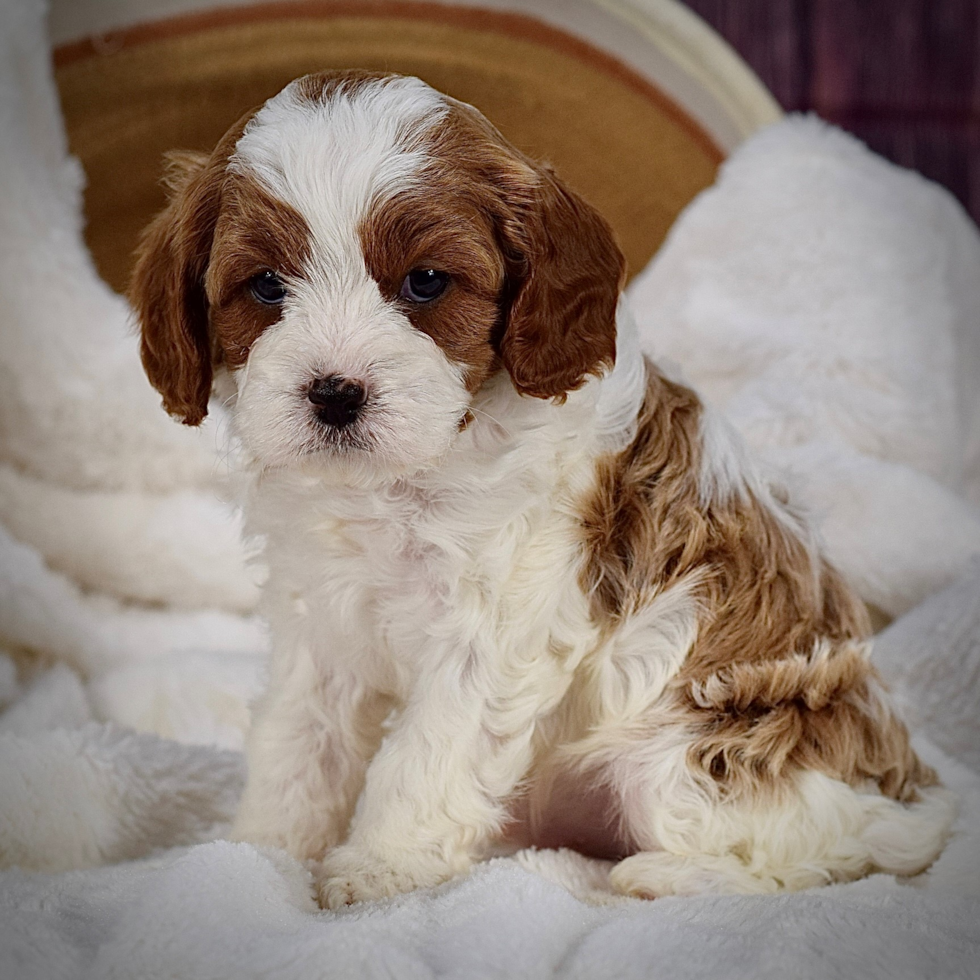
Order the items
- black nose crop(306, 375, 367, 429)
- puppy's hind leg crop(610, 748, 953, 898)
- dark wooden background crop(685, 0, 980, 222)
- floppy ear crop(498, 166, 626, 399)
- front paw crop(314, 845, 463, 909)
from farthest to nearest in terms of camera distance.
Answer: dark wooden background crop(685, 0, 980, 222), puppy's hind leg crop(610, 748, 953, 898), front paw crop(314, 845, 463, 909), floppy ear crop(498, 166, 626, 399), black nose crop(306, 375, 367, 429)

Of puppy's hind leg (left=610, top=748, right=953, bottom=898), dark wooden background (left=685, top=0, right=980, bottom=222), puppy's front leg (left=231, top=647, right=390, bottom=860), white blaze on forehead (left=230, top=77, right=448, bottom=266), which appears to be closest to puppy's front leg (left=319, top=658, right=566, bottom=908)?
puppy's front leg (left=231, top=647, right=390, bottom=860)

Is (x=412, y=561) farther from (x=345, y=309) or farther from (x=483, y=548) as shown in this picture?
(x=345, y=309)

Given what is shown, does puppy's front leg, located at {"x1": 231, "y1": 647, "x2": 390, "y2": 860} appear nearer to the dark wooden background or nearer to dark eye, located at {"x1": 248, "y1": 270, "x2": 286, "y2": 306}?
dark eye, located at {"x1": 248, "y1": 270, "x2": 286, "y2": 306}

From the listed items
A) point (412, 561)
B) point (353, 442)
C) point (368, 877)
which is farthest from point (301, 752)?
point (353, 442)

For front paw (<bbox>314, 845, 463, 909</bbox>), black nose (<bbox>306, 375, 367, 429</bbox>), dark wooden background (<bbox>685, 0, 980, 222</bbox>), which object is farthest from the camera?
dark wooden background (<bbox>685, 0, 980, 222</bbox>)

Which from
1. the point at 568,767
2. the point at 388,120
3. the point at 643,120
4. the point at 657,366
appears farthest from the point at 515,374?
the point at 643,120

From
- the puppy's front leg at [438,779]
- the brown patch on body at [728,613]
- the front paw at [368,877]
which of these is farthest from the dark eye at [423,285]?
the front paw at [368,877]

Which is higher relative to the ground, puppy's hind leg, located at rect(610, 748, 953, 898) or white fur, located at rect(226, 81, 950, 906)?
white fur, located at rect(226, 81, 950, 906)
